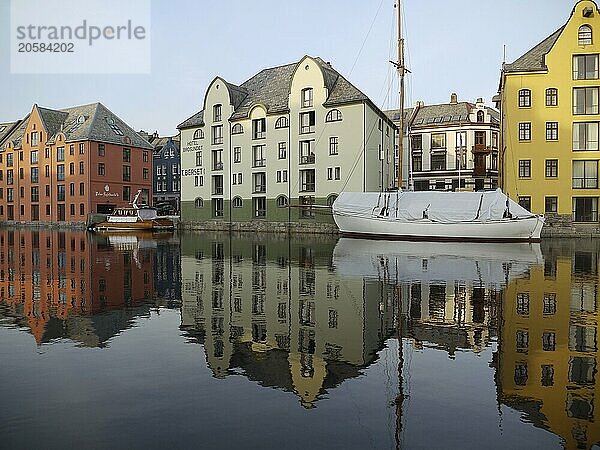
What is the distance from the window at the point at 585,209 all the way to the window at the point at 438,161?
23401 millimetres

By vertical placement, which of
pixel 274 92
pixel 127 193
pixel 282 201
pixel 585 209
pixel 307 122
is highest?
pixel 274 92

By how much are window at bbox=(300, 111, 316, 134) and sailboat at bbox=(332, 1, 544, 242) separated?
1170 centimetres

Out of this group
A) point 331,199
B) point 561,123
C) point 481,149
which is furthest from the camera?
point 481,149

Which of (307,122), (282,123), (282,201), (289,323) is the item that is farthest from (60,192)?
(289,323)

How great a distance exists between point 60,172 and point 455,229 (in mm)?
53149

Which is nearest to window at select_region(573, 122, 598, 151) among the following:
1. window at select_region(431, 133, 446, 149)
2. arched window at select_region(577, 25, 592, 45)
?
arched window at select_region(577, 25, 592, 45)

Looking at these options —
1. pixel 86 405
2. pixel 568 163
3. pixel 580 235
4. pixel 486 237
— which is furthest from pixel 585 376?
pixel 568 163

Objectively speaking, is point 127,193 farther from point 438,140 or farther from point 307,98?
point 438,140

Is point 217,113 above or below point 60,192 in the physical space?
above

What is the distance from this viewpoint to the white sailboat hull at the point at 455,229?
3331 cm

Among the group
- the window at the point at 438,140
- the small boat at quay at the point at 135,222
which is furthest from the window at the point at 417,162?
the small boat at quay at the point at 135,222

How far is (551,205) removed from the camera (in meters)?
44.0

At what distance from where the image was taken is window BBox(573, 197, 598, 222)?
1699 inches

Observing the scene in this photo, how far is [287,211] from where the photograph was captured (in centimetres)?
5000
